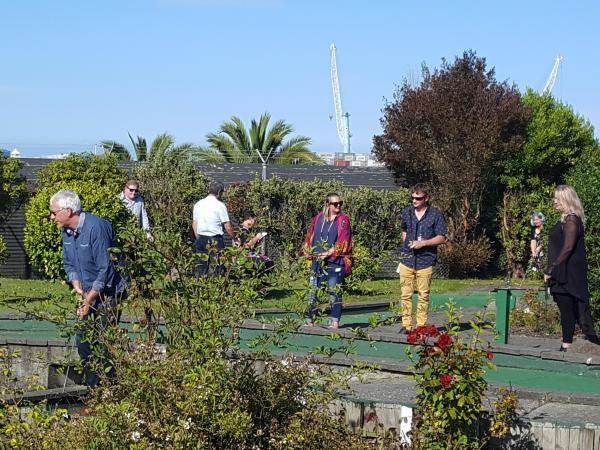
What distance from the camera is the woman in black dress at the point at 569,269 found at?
11.3 m

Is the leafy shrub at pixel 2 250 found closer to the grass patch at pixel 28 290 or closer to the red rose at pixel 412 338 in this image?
the grass patch at pixel 28 290

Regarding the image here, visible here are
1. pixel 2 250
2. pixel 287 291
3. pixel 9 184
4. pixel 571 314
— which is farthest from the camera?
pixel 9 184

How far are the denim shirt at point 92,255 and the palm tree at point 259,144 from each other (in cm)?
3309

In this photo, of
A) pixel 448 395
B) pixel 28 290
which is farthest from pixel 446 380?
pixel 28 290

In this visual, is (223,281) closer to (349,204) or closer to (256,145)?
(349,204)

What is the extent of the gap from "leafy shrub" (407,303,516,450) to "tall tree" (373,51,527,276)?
17002 millimetres

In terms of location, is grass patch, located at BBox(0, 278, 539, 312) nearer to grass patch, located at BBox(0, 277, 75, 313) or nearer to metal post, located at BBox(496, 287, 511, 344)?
grass patch, located at BBox(0, 277, 75, 313)

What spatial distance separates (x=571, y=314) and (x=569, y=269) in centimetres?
46

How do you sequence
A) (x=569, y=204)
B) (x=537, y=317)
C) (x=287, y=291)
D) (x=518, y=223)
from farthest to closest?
(x=518, y=223) < (x=537, y=317) < (x=287, y=291) < (x=569, y=204)

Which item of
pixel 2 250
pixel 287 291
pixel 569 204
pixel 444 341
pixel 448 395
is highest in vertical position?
pixel 569 204

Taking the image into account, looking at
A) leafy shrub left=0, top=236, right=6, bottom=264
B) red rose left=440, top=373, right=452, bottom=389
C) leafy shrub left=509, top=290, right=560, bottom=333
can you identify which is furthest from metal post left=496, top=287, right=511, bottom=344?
leafy shrub left=0, top=236, right=6, bottom=264

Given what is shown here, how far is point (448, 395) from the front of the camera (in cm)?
634

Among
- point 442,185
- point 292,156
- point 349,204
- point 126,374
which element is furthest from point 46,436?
point 292,156

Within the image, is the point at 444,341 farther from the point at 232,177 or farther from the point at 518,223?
the point at 232,177
